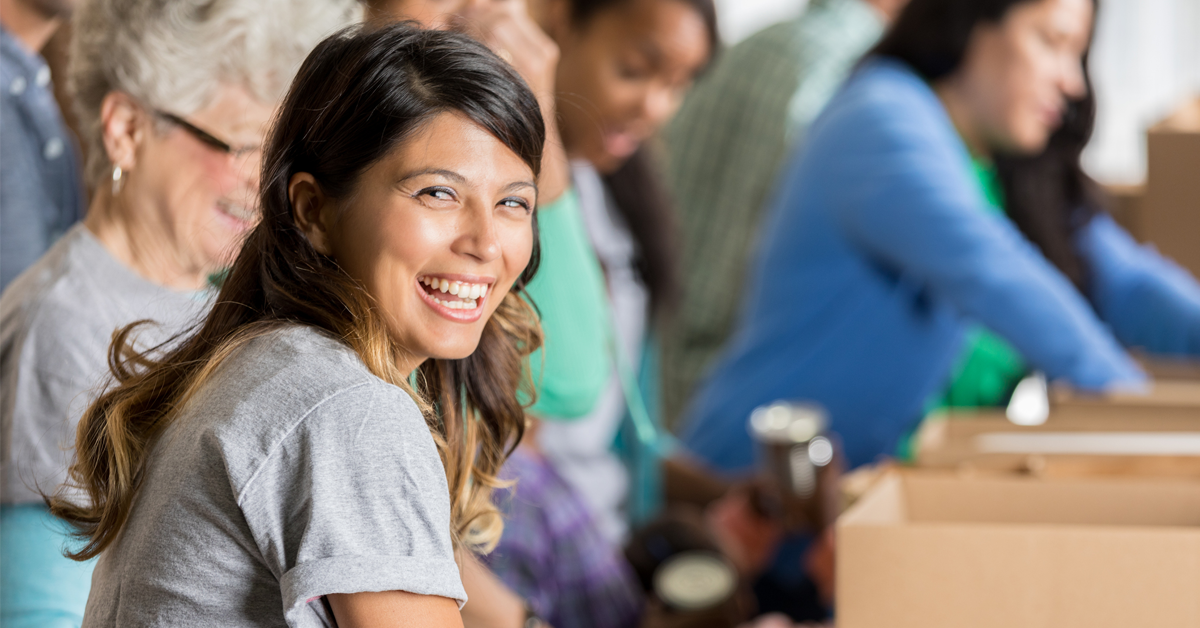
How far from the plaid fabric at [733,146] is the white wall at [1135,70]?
822 mm

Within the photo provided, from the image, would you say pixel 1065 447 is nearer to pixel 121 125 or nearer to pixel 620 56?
pixel 620 56

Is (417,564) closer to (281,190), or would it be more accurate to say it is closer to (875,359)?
(281,190)

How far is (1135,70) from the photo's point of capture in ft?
13.1

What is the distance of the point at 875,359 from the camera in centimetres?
208

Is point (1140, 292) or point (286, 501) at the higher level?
point (286, 501)

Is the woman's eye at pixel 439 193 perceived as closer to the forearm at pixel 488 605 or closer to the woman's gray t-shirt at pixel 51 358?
the woman's gray t-shirt at pixel 51 358

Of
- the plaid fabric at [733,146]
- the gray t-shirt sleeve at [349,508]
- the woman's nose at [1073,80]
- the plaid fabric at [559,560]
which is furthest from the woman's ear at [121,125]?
the plaid fabric at [733,146]

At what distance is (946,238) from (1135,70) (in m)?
2.60

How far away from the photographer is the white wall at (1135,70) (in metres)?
3.93

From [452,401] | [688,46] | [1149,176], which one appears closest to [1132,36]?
[1149,176]

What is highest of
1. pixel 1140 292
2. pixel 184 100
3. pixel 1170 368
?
pixel 184 100

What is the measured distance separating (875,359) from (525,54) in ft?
3.68

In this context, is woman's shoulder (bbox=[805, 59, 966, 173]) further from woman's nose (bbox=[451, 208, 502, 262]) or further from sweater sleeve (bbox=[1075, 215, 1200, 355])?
woman's nose (bbox=[451, 208, 502, 262])

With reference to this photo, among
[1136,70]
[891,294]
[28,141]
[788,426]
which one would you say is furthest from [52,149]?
[1136,70]
